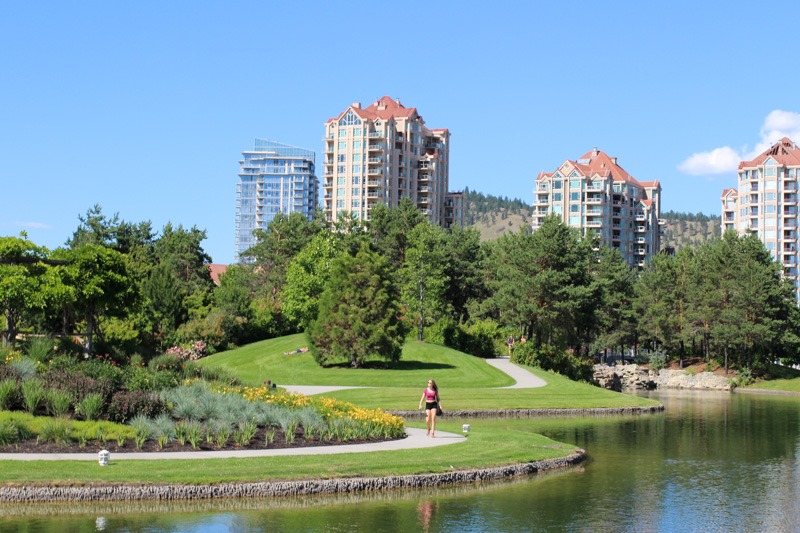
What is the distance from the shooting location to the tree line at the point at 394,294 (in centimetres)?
5731

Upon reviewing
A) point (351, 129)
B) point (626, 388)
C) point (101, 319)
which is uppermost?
point (351, 129)

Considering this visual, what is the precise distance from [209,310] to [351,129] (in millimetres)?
97606

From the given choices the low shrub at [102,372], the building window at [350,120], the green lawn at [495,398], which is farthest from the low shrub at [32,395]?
the building window at [350,120]

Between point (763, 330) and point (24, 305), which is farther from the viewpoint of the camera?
point (763, 330)

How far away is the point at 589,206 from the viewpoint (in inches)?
7126

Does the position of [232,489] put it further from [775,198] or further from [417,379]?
[775,198]

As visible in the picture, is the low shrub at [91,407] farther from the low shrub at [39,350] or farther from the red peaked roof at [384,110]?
the red peaked roof at [384,110]

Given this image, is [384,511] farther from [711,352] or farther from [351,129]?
[351,129]

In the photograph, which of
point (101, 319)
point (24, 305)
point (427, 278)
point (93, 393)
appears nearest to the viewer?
point (93, 393)

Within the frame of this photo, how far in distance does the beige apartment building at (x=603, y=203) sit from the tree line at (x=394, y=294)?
2617 inches

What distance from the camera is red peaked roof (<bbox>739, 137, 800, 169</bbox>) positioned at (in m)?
172

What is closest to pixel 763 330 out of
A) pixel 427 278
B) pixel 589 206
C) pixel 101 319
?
pixel 427 278

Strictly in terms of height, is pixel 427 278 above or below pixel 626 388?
above

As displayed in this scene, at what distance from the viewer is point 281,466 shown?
24.4 metres
